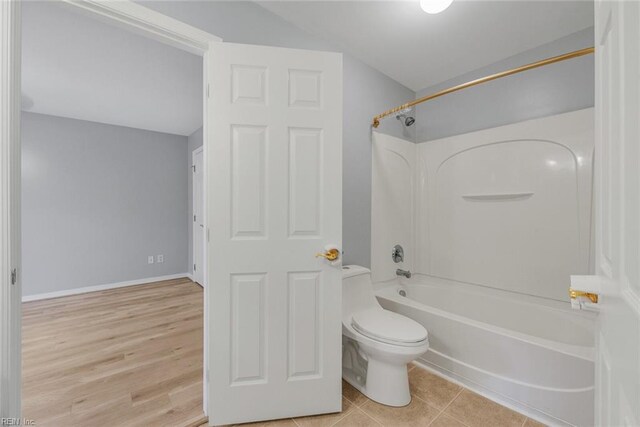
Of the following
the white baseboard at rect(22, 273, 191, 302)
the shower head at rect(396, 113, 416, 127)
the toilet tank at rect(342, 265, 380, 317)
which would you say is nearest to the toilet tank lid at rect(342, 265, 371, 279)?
the toilet tank at rect(342, 265, 380, 317)

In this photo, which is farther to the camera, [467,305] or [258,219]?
[467,305]

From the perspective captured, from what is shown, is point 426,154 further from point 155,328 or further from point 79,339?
point 79,339

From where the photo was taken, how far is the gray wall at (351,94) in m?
1.52

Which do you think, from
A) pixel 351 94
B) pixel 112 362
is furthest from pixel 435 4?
pixel 112 362

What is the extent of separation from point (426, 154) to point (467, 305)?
4.92 ft

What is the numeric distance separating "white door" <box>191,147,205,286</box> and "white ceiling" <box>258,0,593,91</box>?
2991 mm

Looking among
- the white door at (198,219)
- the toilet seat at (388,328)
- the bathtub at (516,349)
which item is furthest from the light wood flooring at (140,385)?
the white door at (198,219)

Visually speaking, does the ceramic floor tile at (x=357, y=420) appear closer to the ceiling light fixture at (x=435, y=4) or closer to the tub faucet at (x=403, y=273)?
the tub faucet at (x=403, y=273)

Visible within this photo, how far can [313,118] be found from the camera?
1.45m

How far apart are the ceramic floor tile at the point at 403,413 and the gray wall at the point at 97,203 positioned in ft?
13.5

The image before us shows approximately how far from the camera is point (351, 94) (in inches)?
85.1

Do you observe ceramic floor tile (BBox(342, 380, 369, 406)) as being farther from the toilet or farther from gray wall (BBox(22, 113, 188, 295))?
gray wall (BBox(22, 113, 188, 295))

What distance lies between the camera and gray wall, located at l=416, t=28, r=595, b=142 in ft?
6.16

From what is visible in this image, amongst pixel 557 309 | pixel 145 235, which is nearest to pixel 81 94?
pixel 145 235
